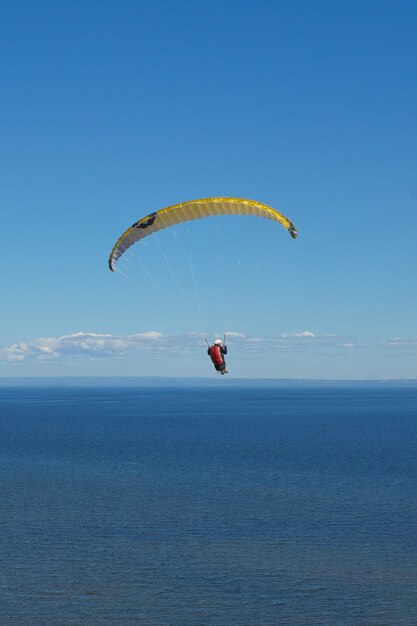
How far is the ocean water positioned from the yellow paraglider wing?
15.5 meters

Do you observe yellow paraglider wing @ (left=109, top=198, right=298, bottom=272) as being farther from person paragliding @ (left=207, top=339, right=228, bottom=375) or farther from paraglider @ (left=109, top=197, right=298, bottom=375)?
person paragliding @ (left=207, top=339, right=228, bottom=375)

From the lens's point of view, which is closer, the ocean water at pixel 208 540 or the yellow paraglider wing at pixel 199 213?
the ocean water at pixel 208 540

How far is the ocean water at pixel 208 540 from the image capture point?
29.9 meters

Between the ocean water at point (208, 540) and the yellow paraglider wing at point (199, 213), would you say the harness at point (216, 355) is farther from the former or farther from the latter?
the ocean water at point (208, 540)

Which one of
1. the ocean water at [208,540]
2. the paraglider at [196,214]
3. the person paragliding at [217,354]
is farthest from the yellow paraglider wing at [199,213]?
the ocean water at [208,540]

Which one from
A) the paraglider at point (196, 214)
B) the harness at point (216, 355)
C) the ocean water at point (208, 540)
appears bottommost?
the ocean water at point (208, 540)

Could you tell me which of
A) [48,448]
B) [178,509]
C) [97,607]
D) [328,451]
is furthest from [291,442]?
[97,607]

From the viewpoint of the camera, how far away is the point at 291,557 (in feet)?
120

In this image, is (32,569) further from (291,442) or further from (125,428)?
(125,428)

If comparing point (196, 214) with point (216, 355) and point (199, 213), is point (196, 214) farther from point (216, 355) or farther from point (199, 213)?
point (216, 355)

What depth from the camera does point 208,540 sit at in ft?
132

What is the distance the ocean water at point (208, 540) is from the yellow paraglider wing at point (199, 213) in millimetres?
15508

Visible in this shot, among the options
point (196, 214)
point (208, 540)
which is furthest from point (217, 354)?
point (208, 540)

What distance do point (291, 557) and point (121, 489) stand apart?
75.9 feet
